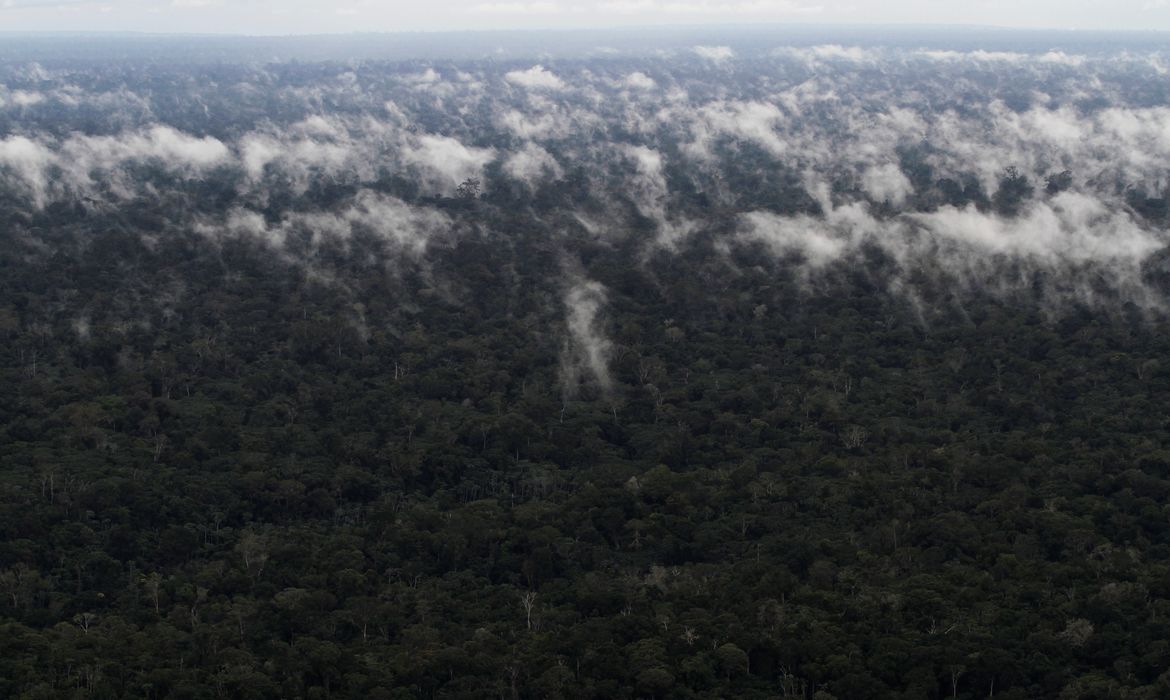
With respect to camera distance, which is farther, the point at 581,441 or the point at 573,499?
the point at 581,441

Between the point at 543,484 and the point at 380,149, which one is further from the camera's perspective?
the point at 380,149

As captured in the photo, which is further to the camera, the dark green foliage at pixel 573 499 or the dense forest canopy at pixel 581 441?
the dense forest canopy at pixel 581 441

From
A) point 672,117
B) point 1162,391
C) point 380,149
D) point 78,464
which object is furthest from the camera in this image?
point 672,117

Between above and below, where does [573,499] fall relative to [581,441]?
above

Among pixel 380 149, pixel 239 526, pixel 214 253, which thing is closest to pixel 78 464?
pixel 239 526

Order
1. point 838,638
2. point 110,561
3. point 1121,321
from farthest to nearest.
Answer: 1. point 1121,321
2. point 110,561
3. point 838,638

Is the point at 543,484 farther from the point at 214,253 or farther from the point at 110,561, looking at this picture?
the point at 214,253
